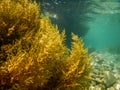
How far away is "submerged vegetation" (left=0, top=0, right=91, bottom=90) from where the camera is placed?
3.81 meters

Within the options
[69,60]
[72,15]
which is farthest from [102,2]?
[69,60]

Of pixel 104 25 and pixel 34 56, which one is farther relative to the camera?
pixel 104 25

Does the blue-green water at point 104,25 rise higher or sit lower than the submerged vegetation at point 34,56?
lower

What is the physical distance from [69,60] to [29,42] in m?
0.89

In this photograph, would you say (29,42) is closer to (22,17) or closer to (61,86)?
(22,17)

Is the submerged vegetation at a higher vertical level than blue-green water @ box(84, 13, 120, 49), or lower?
higher

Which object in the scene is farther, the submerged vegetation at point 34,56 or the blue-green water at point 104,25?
the blue-green water at point 104,25

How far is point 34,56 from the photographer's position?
3992 millimetres

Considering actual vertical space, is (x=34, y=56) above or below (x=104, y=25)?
above

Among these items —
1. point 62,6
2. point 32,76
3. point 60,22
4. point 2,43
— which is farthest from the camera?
point 62,6

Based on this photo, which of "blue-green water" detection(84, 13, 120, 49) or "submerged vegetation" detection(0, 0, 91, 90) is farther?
"blue-green water" detection(84, 13, 120, 49)

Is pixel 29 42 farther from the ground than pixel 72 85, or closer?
farther from the ground

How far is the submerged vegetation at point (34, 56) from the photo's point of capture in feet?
12.5

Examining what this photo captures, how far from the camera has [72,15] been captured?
29922 millimetres
